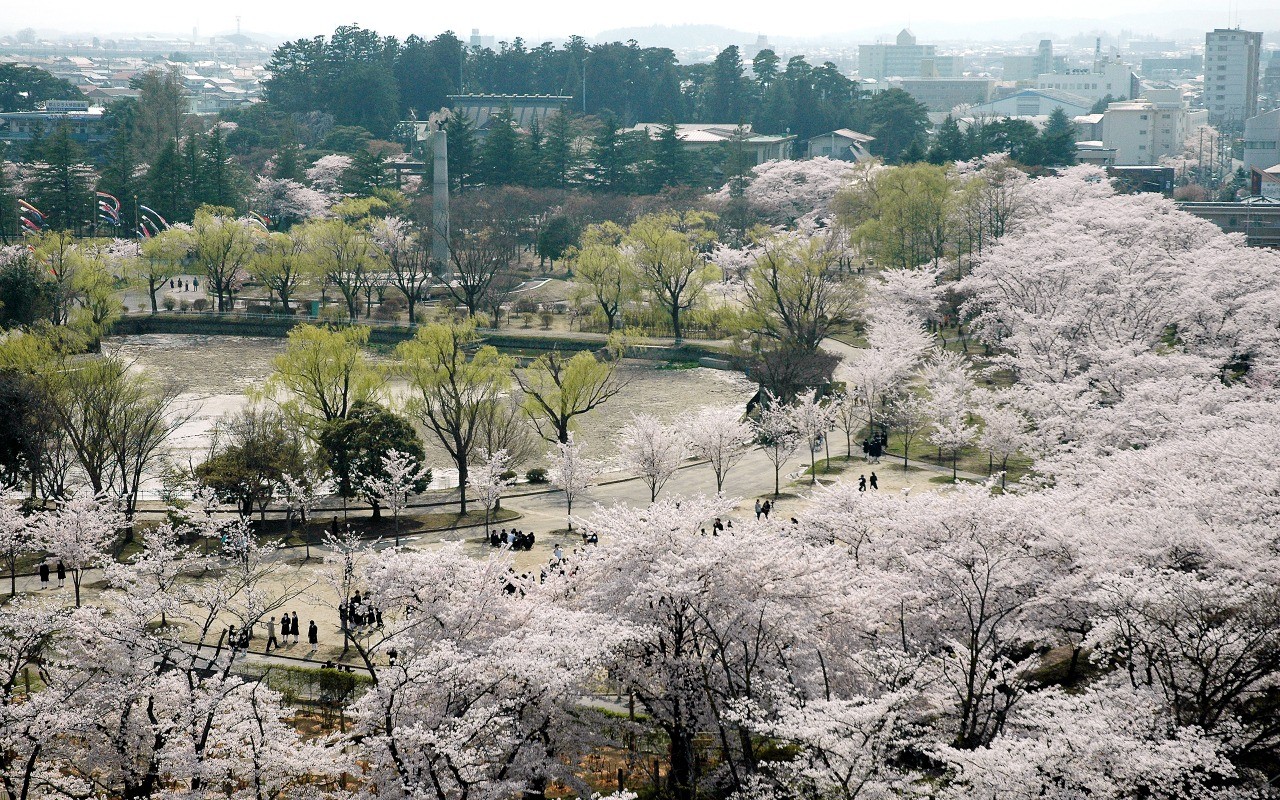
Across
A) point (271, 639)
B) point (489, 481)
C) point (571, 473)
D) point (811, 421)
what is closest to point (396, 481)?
point (489, 481)

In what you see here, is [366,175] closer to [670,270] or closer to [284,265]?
[284,265]

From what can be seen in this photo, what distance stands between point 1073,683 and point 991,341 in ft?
73.5

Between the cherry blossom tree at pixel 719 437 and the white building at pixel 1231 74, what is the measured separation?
122 m

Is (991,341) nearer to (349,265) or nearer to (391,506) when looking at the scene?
(391,506)

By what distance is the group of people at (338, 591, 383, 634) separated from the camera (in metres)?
19.8

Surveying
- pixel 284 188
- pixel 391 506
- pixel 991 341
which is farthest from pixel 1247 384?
pixel 284 188

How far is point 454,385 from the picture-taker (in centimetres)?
3036

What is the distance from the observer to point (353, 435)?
28.2 meters

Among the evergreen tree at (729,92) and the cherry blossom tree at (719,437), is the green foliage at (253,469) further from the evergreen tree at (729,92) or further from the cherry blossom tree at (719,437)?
the evergreen tree at (729,92)

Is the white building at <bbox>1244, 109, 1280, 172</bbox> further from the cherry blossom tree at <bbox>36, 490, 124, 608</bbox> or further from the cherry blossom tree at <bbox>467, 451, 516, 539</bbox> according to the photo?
the cherry blossom tree at <bbox>36, 490, 124, 608</bbox>

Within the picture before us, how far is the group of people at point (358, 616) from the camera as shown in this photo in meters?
19.8

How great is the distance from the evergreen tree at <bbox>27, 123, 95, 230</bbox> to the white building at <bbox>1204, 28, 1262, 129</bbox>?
11229cm

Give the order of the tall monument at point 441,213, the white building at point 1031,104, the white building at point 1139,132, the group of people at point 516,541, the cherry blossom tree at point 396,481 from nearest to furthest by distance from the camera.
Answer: the group of people at point 516,541, the cherry blossom tree at point 396,481, the tall monument at point 441,213, the white building at point 1139,132, the white building at point 1031,104

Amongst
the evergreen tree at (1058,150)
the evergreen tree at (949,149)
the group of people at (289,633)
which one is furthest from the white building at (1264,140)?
the group of people at (289,633)
